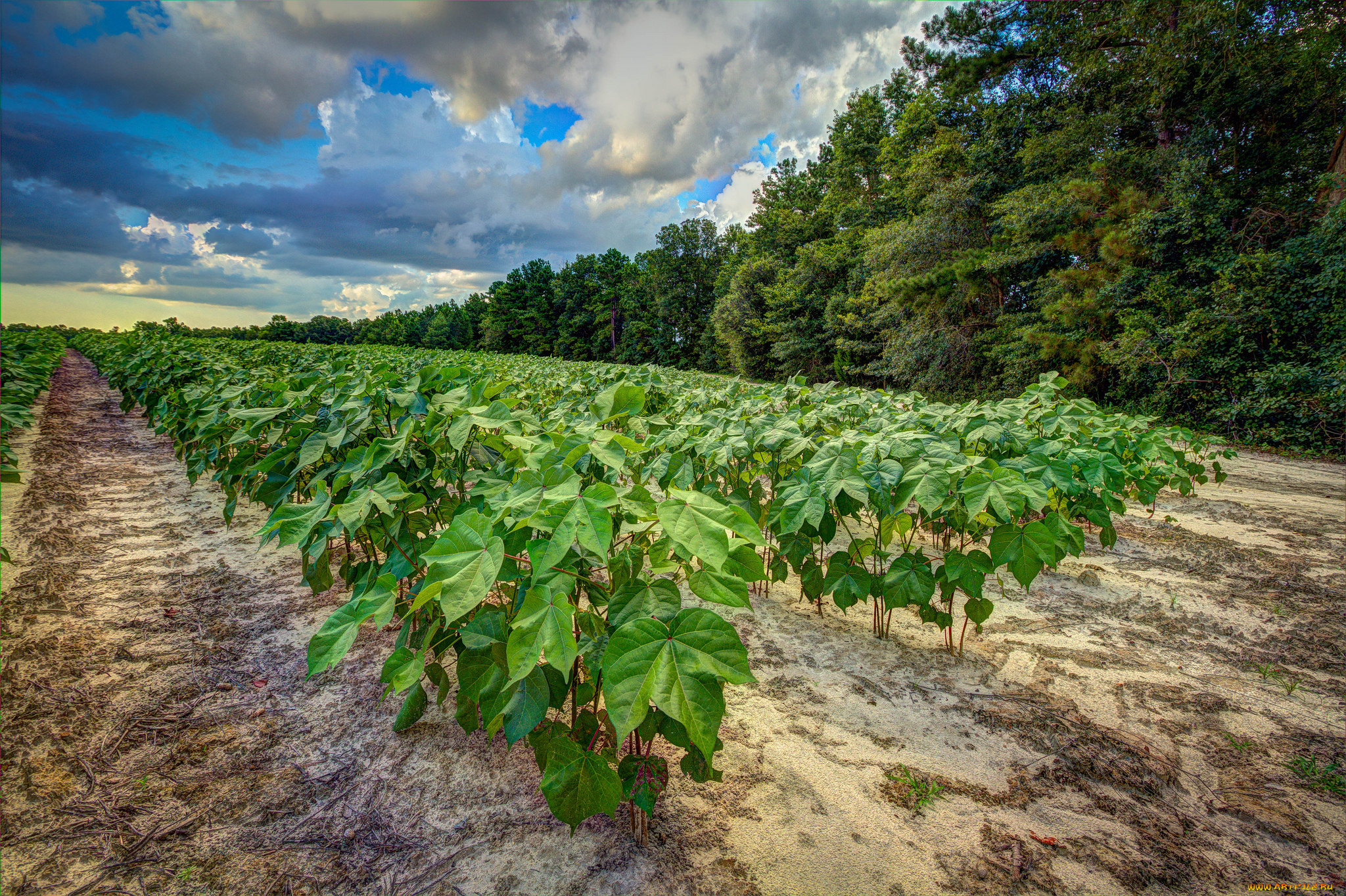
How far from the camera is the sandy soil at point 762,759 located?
5.25ft

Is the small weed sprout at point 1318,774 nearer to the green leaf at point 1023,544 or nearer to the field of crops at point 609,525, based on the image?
the field of crops at point 609,525

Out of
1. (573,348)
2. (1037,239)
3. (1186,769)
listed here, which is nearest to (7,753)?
(1186,769)

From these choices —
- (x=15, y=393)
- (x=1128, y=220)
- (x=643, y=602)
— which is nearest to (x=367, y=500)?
(x=643, y=602)

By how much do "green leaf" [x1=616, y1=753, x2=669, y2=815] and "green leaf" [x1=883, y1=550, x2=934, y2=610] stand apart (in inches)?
56.3

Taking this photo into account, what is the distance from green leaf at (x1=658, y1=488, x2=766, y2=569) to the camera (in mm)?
1228

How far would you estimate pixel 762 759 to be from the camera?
2.07 metres

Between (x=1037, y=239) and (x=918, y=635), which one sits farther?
(x=1037, y=239)

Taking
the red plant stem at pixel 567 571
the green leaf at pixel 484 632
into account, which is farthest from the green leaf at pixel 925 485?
the green leaf at pixel 484 632

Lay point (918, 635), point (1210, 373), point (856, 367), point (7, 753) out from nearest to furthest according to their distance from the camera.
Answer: point (7, 753)
point (918, 635)
point (1210, 373)
point (856, 367)

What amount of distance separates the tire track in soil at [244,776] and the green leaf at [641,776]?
239 mm

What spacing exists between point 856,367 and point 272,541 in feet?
74.8

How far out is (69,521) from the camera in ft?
15.0

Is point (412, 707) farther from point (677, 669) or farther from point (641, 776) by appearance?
point (677, 669)

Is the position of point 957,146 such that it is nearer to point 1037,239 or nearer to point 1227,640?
point 1037,239
